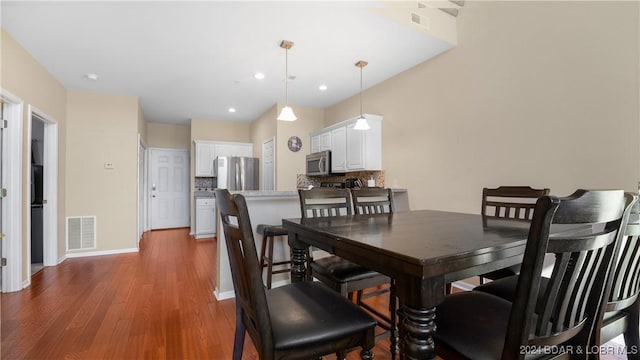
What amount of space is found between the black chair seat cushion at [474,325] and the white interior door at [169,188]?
277 inches

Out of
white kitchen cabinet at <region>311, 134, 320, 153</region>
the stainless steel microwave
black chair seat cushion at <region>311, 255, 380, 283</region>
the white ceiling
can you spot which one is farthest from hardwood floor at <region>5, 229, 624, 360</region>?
white kitchen cabinet at <region>311, 134, 320, 153</region>

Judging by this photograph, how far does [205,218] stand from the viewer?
6.02m

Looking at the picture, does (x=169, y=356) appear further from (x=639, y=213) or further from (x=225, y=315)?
(x=639, y=213)

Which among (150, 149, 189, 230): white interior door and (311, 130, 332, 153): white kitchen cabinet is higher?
(311, 130, 332, 153): white kitchen cabinet

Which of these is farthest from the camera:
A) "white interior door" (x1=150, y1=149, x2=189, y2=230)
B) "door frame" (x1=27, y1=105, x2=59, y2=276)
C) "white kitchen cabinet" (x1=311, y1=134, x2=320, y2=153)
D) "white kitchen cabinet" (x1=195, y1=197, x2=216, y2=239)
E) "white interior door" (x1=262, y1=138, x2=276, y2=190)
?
"white interior door" (x1=150, y1=149, x2=189, y2=230)

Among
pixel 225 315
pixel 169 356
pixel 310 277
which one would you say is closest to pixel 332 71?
pixel 310 277

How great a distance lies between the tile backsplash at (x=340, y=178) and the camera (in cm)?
430

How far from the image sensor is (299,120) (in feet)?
17.9

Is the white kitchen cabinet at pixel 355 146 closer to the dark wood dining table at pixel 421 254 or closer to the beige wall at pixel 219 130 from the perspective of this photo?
the dark wood dining table at pixel 421 254

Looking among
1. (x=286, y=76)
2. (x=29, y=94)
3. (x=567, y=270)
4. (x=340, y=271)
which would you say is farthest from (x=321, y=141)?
(x=567, y=270)

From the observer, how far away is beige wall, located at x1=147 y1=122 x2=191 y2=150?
266 inches

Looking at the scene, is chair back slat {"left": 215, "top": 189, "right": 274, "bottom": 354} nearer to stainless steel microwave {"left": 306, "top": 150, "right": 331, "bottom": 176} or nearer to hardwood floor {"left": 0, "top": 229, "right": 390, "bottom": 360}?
hardwood floor {"left": 0, "top": 229, "right": 390, "bottom": 360}

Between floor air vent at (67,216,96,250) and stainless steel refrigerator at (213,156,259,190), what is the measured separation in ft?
7.41

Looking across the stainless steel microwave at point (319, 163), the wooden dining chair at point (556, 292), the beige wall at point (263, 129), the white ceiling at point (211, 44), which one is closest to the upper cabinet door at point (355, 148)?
the stainless steel microwave at point (319, 163)
